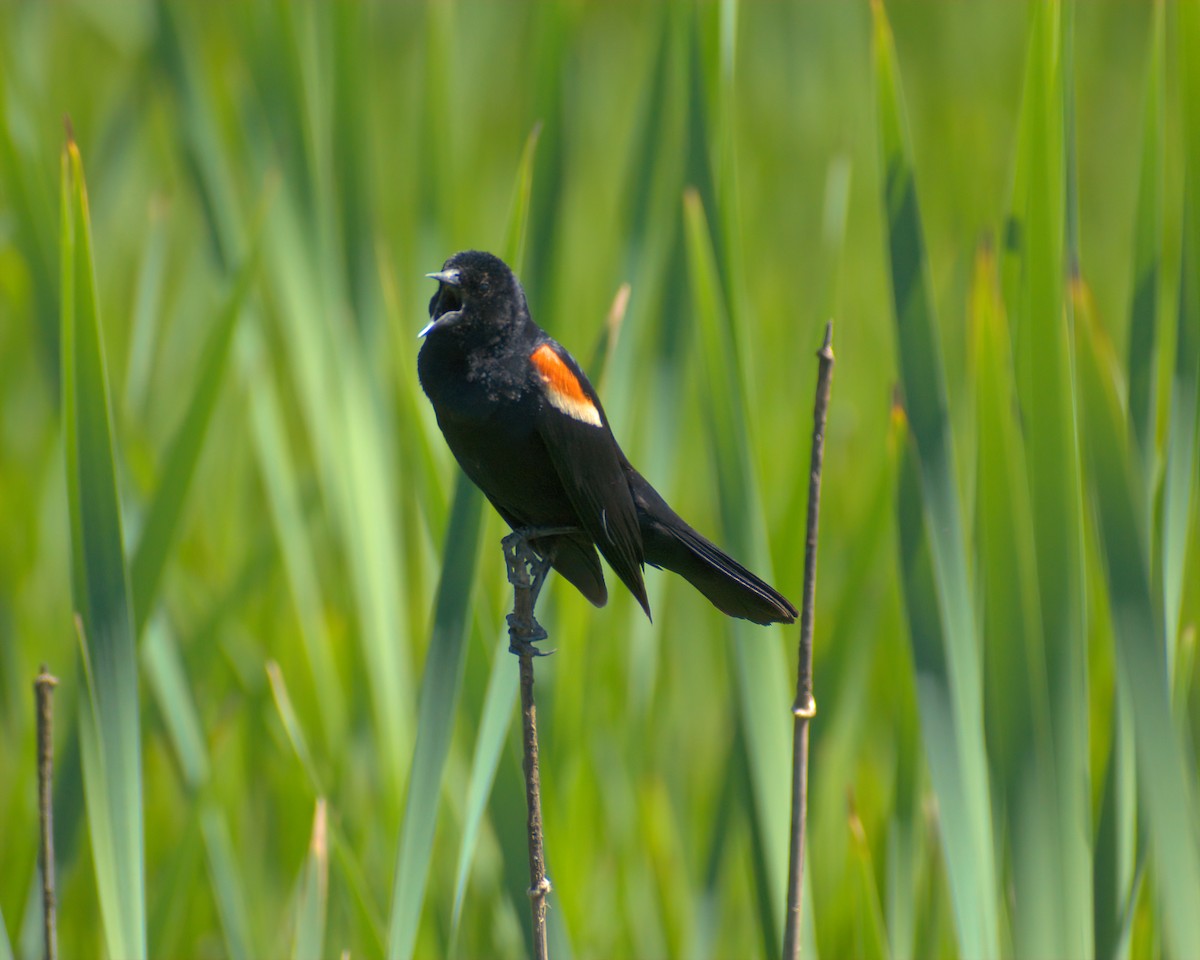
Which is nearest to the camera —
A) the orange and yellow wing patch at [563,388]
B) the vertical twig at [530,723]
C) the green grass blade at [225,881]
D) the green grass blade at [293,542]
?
the vertical twig at [530,723]

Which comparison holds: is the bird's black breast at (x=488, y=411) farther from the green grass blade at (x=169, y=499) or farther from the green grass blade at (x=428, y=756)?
the green grass blade at (x=169, y=499)

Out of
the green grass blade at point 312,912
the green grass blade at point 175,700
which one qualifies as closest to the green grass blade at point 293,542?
the green grass blade at point 175,700

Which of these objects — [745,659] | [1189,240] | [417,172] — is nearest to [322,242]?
[417,172]

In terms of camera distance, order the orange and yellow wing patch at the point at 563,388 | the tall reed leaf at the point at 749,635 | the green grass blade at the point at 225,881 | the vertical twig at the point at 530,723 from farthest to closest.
→ the green grass blade at the point at 225,881 → the tall reed leaf at the point at 749,635 → the orange and yellow wing patch at the point at 563,388 → the vertical twig at the point at 530,723

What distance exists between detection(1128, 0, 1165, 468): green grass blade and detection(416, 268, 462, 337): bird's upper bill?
640 millimetres

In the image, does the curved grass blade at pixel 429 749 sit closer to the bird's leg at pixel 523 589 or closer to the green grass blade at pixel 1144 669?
the bird's leg at pixel 523 589

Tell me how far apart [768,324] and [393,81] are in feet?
5.74

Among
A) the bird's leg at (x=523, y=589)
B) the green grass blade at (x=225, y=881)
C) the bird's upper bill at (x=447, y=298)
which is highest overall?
the bird's upper bill at (x=447, y=298)

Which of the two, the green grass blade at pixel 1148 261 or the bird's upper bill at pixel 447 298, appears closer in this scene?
the bird's upper bill at pixel 447 298

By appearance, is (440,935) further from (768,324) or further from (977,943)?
(768,324)

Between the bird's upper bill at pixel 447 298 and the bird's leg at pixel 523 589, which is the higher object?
the bird's upper bill at pixel 447 298

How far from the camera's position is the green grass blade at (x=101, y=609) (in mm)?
969

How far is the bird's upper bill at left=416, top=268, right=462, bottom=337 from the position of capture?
949 millimetres

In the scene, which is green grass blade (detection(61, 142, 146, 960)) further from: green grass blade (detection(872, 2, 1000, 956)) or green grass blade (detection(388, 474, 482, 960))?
green grass blade (detection(872, 2, 1000, 956))
